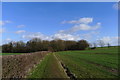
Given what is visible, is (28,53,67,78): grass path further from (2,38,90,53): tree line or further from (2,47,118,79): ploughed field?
(2,38,90,53): tree line

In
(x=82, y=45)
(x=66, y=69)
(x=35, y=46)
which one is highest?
(x=82, y=45)

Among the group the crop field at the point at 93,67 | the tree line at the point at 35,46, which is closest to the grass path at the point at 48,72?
the crop field at the point at 93,67

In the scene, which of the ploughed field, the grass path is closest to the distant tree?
the ploughed field

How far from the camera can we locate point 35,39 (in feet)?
280

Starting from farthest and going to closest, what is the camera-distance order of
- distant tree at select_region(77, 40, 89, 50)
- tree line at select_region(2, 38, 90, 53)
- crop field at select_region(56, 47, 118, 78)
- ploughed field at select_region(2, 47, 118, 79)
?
distant tree at select_region(77, 40, 89, 50) < tree line at select_region(2, 38, 90, 53) < crop field at select_region(56, 47, 118, 78) < ploughed field at select_region(2, 47, 118, 79)

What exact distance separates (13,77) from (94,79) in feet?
16.0

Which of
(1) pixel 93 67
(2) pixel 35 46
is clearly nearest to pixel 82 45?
(2) pixel 35 46

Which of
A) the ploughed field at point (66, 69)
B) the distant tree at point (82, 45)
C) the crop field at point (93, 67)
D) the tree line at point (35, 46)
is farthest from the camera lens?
the distant tree at point (82, 45)

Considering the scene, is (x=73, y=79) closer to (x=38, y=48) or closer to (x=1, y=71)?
(x=1, y=71)

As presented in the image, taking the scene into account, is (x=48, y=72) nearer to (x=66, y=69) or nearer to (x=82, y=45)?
(x=66, y=69)

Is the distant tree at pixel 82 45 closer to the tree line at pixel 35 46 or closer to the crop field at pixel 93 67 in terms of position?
the tree line at pixel 35 46

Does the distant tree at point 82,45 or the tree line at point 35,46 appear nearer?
the tree line at point 35,46

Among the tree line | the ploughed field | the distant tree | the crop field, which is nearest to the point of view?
the ploughed field

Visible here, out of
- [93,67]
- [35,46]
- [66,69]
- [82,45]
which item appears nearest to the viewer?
[66,69]
